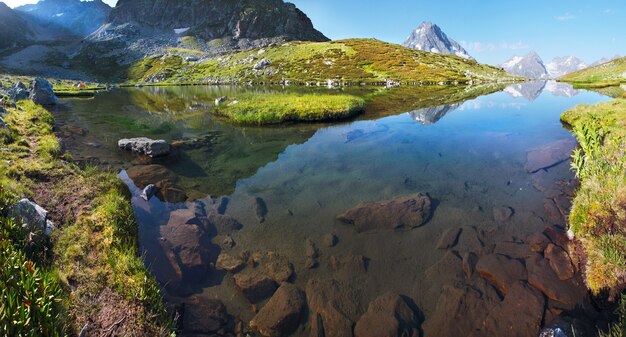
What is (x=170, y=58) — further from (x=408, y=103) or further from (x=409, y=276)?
(x=409, y=276)

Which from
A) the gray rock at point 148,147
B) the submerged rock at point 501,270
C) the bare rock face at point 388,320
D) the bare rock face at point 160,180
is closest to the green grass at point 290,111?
the gray rock at point 148,147

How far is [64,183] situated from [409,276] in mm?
15659

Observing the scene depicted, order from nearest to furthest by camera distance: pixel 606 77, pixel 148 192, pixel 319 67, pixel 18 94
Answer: pixel 148 192 < pixel 18 94 < pixel 606 77 < pixel 319 67

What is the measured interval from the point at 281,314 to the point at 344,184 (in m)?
10.6

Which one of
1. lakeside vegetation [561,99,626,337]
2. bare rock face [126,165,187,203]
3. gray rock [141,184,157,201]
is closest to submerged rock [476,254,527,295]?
lakeside vegetation [561,99,626,337]

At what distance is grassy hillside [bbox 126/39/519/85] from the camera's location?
116 m

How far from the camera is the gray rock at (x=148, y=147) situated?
23125 mm

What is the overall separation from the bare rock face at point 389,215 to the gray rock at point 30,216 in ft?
35.9

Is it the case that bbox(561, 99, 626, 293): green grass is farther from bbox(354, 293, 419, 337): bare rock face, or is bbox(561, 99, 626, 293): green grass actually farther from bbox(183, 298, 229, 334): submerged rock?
bbox(183, 298, 229, 334): submerged rock

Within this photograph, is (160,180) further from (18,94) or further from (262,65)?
(262,65)

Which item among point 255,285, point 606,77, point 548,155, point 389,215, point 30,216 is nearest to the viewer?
point 30,216

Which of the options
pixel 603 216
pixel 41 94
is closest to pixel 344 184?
pixel 603 216

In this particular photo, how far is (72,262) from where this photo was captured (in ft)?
Result: 28.3

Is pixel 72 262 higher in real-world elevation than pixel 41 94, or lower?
lower
